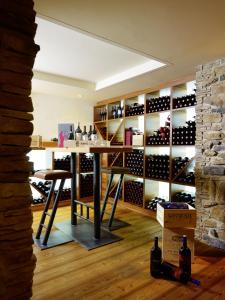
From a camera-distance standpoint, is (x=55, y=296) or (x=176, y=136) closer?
(x=55, y=296)

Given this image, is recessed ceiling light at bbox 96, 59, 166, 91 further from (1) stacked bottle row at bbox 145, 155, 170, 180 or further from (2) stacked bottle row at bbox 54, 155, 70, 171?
(2) stacked bottle row at bbox 54, 155, 70, 171

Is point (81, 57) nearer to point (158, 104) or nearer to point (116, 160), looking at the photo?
point (158, 104)

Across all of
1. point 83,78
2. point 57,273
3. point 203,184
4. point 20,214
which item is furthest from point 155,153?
point 20,214

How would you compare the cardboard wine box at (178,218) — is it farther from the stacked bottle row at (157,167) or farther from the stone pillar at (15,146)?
the stacked bottle row at (157,167)

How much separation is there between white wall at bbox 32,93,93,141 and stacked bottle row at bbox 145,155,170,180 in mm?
2007

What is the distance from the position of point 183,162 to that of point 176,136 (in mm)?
427

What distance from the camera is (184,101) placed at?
11.6 ft

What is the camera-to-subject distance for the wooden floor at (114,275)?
191 centimetres

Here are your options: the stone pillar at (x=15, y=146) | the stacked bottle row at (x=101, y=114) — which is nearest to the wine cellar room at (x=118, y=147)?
the stone pillar at (x=15, y=146)

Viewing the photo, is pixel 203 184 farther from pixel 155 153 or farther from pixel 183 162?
pixel 155 153

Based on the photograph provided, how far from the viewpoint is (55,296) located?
1877 mm

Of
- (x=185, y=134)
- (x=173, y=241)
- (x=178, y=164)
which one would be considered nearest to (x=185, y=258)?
(x=173, y=241)

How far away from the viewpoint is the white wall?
4695mm

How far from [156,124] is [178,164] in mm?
1073
